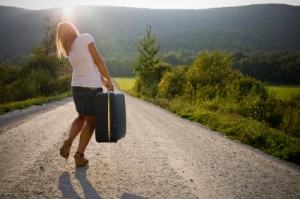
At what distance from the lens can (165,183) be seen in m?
3.94

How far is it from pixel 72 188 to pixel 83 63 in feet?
5.72

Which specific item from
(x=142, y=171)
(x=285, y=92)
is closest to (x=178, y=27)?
(x=285, y=92)

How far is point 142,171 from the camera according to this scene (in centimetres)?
445

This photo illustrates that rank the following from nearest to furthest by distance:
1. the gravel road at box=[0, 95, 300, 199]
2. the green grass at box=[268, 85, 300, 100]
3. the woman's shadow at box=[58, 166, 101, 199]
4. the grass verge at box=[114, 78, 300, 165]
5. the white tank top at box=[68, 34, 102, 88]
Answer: the woman's shadow at box=[58, 166, 101, 199]
the gravel road at box=[0, 95, 300, 199]
the white tank top at box=[68, 34, 102, 88]
the grass verge at box=[114, 78, 300, 165]
the green grass at box=[268, 85, 300, 100]

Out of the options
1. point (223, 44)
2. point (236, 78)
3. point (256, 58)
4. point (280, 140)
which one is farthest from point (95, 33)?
point (280, 140)

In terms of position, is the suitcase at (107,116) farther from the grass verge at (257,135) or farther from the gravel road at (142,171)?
the grass verge at (257,135)

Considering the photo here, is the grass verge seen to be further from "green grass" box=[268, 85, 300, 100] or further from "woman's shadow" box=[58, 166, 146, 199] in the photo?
"green grass" box=[268, 85, 300, 100]

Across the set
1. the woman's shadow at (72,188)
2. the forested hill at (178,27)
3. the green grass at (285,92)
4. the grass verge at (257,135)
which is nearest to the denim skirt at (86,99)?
the woman's shadow at (72,188)

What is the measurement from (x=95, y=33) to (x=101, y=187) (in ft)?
398

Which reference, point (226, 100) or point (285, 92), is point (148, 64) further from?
point (226, 100)

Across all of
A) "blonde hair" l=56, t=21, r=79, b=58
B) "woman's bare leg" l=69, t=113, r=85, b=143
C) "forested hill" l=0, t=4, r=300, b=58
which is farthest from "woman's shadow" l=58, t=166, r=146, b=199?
"forested hill" l=0, t=4, r=300, b=58

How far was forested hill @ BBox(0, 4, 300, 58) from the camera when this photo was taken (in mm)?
103500

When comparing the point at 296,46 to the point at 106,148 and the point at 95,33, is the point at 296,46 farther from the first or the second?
the point at 106,148

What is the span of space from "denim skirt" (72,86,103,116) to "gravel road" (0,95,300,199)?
910 millimetres
